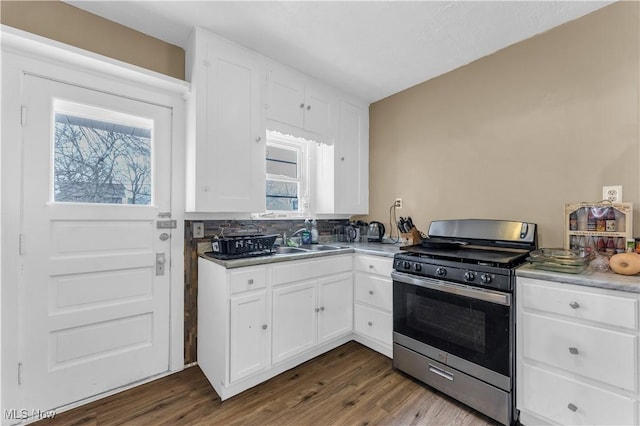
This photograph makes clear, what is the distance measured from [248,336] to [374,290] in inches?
43.4

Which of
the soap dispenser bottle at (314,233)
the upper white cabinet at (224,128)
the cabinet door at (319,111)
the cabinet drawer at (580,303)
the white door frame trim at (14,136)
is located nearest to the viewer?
the cabinet drawer at (580,303)

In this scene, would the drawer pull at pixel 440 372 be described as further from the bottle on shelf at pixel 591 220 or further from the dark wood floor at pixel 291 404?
the bottle on shelf at pixel 591 220

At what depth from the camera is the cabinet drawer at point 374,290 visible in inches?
92.5

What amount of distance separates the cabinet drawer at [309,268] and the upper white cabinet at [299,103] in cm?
125

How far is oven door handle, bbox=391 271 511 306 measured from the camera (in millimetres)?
1664

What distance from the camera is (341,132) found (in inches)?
120

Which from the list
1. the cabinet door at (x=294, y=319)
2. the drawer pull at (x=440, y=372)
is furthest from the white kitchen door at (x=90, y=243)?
the drawer pull at (x=440, y=372)

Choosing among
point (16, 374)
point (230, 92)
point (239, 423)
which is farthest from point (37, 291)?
point (230, 92)

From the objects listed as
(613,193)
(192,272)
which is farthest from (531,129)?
(192,272)

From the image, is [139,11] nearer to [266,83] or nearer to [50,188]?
[266,83]

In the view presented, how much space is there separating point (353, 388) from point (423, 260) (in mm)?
1026

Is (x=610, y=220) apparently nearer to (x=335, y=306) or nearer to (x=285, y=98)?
(x=335, y=306)

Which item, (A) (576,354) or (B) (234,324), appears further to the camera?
(B) (234,324)

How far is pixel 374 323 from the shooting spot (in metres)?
2.46
